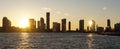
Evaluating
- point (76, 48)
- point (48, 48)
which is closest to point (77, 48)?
point (76, 48)

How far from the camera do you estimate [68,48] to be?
108m

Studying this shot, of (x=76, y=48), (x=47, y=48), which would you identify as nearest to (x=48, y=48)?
(x=47, y=48)

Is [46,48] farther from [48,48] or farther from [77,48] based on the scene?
[77,48]

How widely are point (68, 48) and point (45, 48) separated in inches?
298

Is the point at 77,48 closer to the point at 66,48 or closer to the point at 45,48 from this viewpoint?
the point at 66,48

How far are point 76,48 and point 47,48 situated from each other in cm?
962

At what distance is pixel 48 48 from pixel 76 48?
9295mm

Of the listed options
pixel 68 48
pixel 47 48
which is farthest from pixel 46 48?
pixel 68 48

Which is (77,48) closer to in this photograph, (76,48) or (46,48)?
(76,48)

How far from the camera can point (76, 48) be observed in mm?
108188

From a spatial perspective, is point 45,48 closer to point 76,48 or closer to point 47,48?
point 47,48

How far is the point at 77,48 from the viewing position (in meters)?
108

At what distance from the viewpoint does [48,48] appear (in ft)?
352

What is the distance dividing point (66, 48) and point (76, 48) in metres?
3.40
